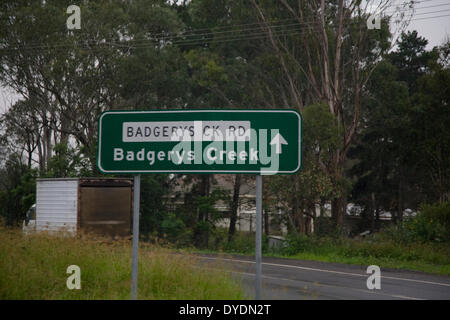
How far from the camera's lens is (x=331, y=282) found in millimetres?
13750

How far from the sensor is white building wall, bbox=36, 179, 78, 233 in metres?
19.1

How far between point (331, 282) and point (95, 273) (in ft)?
20.7

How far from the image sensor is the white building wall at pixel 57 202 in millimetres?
19141

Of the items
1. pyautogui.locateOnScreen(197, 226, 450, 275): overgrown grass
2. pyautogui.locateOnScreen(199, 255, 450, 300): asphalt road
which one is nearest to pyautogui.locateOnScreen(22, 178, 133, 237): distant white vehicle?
pyautogui.locateOnScreen(197, 226, 450, 275): overgrown grass

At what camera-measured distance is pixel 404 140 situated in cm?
3584

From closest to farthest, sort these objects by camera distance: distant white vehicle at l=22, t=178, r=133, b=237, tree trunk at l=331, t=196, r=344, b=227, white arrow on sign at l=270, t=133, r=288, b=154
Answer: white arrow on sign at l=270, t=133, r=288, b=154, distant white vehicle at l=22, t=178, r=133, b=237, tree trunk at l=331, t=196, r=344, b=227

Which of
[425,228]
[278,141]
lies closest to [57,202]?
[425,228]

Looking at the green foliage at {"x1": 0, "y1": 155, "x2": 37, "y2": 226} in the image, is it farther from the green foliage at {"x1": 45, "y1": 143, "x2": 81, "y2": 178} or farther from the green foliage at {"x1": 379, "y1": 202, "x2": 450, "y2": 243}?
the green foliage at {"x1": 379, "y1": 202, "x2": 450, "y2": 243}

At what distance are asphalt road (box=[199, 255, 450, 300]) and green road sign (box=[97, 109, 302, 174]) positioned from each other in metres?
2.68

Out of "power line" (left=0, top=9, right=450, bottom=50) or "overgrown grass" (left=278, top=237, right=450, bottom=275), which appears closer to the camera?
"overgrown grass" (left=278, top=237, right=450, bottom=275)

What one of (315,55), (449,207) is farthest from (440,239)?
(315,55)

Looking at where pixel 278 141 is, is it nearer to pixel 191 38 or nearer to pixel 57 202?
pixel 57 202

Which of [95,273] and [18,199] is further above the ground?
[18,199]

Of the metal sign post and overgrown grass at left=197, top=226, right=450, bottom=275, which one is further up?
the metal sign post
